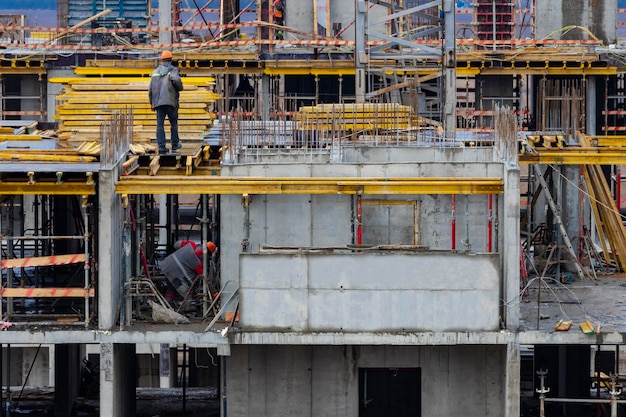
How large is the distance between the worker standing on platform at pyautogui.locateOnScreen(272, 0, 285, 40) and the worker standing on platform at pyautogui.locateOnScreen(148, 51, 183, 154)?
92.1 feet

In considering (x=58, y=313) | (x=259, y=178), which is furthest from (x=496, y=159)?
(x=58, y=313)

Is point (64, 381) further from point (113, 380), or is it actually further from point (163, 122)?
point (163, 122)

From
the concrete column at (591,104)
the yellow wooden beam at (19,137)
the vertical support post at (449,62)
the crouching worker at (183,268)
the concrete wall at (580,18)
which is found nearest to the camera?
the crouching worker at (183,268)

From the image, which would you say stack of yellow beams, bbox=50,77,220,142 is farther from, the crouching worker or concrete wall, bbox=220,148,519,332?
concrete wall, bbox=220,148,519,332

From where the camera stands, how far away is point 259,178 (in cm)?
3909

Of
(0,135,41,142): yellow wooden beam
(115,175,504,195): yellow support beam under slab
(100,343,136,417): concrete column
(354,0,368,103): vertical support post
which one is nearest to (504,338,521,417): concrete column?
(115,175,504,195): yellow support beam under slab

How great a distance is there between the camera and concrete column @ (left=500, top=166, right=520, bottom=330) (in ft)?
125

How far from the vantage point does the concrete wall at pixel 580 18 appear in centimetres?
7006

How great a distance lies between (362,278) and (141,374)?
23019 mm

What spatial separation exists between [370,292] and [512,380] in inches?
137

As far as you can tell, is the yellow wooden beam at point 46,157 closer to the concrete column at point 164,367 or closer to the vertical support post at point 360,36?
the vertical support post at point 360,36

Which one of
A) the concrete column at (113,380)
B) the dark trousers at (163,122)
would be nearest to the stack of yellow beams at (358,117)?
the dark trousers at (163,122)

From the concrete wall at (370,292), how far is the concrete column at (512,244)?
37 centimetres

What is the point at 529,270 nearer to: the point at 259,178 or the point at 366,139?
the point at 366,139
